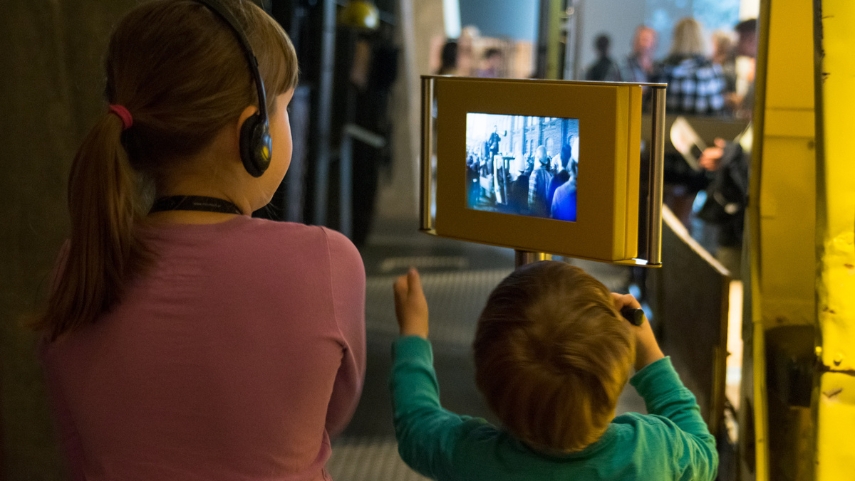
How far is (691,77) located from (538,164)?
194 inches

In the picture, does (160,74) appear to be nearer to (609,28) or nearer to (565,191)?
(565,191)

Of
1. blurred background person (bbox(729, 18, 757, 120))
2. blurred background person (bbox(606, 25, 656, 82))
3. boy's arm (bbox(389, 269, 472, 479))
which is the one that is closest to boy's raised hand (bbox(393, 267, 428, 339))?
boy's arm (bbox(389, 269, 472, 479))

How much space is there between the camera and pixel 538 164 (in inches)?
47.8

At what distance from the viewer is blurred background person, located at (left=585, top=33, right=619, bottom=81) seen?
652 cm

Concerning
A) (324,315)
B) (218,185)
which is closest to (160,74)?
(218,185)

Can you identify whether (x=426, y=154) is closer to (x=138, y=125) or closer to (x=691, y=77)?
(x=138, y=125)

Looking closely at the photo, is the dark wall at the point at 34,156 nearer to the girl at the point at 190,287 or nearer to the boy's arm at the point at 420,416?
the girl at the point at 190,287

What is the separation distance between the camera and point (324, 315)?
1.01m

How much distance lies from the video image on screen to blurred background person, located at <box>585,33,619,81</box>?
17.5 ft

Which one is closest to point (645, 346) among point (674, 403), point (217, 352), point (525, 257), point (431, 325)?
point (674, 403)

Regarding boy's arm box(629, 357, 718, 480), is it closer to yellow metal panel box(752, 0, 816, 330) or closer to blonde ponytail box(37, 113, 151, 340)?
yellow metal panel box(752, 0, 816, 330)

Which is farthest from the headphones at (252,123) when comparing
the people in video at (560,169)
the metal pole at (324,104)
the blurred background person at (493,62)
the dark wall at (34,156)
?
the blurred background person at (493,62)

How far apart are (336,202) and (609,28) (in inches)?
179

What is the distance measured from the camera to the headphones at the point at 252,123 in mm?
1007
